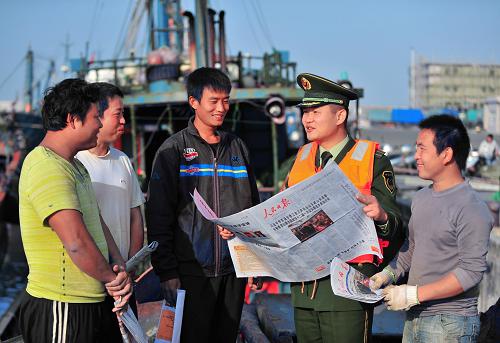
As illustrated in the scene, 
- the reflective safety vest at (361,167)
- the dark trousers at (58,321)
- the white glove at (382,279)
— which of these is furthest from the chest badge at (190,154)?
the white glove at (382,279)

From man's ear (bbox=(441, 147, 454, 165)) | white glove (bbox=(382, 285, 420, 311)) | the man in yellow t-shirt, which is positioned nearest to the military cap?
man's ear (bbox=(441, 147, 454, 165))

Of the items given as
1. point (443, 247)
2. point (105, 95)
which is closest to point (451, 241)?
point (443, 247)

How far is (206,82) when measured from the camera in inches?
153

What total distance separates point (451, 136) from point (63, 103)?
1.70m

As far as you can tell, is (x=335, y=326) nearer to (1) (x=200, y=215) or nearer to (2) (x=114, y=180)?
(1) (x=200, y=215)

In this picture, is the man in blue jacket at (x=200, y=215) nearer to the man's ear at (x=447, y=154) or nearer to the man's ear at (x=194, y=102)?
the man's ear at (x=194, y=102)

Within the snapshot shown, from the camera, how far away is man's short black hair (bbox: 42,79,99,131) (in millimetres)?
2842

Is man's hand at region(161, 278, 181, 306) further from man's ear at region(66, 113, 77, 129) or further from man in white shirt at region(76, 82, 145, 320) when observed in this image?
man's ear at region(66, 113, 77, 129)

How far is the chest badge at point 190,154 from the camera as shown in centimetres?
379

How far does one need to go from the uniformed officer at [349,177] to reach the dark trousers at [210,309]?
482 millimetres

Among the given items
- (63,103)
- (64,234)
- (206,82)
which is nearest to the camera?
(64,234)

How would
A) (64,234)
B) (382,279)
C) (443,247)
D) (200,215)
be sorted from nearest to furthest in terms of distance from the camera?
(64,234) → (443,247) → (382,279) → (200,215)

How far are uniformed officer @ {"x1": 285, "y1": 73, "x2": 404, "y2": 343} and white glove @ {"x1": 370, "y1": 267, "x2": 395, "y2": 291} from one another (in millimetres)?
101

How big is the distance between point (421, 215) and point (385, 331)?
196 cm
